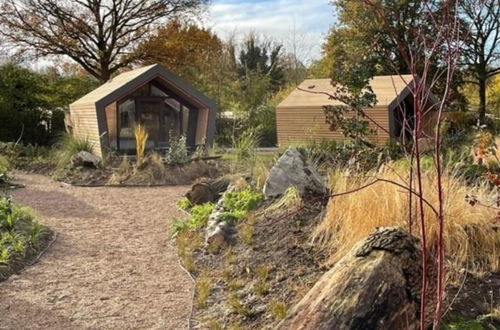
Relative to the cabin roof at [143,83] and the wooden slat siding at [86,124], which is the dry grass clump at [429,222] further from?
the cabin roof at [143,83]

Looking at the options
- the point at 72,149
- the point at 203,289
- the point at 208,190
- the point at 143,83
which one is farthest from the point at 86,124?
the point at 203,289

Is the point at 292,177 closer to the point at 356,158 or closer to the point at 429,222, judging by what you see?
the point at 356,158

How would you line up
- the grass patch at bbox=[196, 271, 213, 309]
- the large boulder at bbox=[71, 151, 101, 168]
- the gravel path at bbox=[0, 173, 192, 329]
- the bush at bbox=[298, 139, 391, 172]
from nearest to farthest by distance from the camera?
the gravel path at bbox=[0, 173, 192, 329]
the grass patch at bbox=[196, 271, 213, 309]
the bush at bbox=[298, 139, 391, 172]
the large boulder at bbox=[71, 151, 101, 168]

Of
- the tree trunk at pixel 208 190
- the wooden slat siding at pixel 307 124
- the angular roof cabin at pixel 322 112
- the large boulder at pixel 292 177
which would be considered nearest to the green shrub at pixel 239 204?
the large boulder at pixel 292 177

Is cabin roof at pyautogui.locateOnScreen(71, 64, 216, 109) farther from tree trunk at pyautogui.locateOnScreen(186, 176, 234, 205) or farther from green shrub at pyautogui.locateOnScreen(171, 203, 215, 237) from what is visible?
green shrub at pyautogui.locateOnScreen(171, 203, 215, 237)

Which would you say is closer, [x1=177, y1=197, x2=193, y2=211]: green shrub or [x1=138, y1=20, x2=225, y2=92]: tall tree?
[x1=177, y1=197, x2=193, y2=211]: green shrub

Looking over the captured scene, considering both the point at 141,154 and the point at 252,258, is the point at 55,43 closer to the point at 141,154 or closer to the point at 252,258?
the point at 141,154

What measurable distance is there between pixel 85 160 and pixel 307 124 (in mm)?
6088

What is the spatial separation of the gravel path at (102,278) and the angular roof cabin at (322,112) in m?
6.26

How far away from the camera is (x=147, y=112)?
1479 cm

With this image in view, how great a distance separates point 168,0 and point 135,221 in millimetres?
19315

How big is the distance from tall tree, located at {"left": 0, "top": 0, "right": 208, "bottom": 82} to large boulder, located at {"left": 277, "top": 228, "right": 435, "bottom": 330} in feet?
76.3

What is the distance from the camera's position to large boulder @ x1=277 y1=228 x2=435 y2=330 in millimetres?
3123

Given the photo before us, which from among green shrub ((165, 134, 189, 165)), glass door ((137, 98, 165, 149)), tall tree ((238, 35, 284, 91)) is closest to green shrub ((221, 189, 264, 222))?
green shrub ((165, 134, 189, 165))
